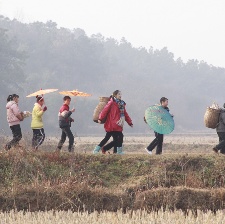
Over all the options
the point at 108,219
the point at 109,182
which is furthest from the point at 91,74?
the point at 108,219

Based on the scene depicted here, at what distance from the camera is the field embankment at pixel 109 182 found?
11.2 meters

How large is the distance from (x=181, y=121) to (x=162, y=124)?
3235 inches

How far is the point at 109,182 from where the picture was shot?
40.8 ft

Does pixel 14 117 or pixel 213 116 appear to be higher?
pixel 213 116

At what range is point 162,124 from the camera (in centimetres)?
1449

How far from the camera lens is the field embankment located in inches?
441

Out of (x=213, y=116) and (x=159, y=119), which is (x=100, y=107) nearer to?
(x=159, y=119)

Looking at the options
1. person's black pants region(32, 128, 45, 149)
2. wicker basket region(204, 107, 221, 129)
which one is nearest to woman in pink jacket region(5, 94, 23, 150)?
person's black pants region(32, 128, 45, 149)

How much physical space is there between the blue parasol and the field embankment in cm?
133

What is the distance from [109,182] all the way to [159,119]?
268cm

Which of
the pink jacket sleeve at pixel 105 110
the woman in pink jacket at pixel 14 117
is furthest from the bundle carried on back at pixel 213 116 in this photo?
the woman in pink jacket at pixel 14 117

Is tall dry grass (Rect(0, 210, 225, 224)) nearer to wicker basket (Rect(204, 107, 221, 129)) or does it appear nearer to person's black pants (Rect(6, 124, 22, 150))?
person's black pants (Rect(6, 124, 22, 150))

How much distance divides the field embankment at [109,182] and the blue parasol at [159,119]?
1.33 m

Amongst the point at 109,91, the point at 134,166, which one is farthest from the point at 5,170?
the point at 109,91
